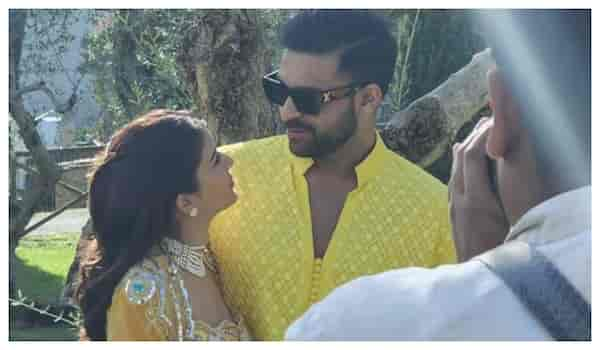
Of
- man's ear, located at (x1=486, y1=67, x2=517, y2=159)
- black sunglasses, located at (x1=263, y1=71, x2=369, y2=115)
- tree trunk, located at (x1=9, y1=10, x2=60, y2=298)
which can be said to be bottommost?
tree trunk, located at (x1=9, y1=10, x2=60, y2=298)

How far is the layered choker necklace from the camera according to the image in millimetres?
2613

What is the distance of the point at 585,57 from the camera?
1.09 meters

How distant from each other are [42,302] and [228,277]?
Answer: 490cm

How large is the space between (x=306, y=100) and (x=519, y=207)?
1.83 meters

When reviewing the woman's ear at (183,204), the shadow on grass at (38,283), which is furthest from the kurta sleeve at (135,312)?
the shadow on grass at (38,283)

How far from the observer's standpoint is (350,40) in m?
3.08

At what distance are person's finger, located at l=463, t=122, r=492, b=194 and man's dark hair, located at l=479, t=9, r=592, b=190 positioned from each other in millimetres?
183

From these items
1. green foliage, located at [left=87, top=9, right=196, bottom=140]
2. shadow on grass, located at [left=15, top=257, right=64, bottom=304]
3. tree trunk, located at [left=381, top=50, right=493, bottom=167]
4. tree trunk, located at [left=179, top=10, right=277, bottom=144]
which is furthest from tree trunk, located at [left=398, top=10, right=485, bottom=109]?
tree trunk, located at [left=179, top=10, right=277, bottom=144]

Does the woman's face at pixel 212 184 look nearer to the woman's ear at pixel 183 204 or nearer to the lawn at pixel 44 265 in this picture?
the woman's ear at pixel 183 204

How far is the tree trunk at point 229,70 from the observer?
364cm

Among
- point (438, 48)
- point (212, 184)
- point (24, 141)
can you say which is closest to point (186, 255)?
point (212, 184)

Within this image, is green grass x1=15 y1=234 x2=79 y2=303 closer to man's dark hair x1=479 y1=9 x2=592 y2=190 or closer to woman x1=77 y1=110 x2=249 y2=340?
woman x1=77 y1=110 x2=249 y2=340
